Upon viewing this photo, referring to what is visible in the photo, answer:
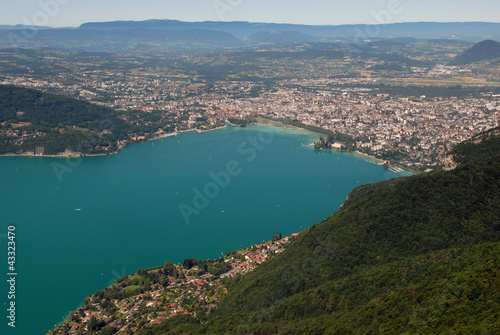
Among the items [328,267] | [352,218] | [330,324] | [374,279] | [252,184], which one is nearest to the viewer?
[330,324]

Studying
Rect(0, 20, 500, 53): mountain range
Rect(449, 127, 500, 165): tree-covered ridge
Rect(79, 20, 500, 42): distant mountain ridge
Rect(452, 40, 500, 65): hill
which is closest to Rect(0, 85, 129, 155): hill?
Rect(449, 127, 500, 165): tree-covered ridge

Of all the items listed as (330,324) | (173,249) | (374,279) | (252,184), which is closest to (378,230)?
(374,279)

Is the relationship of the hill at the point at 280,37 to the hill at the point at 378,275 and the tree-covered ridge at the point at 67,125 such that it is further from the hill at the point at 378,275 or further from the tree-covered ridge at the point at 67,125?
the hill at the point at 378,275

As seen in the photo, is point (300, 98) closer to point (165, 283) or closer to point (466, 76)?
point (466, 76)

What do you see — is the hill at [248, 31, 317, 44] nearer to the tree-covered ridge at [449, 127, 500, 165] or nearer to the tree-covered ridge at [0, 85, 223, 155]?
the tree-covered ridge at [0, 85, 223, 155]

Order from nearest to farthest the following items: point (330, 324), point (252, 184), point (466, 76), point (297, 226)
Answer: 1. point (330, 324)
2. point (297, 226)
3. point (252, 184)
4. point (466, 76)

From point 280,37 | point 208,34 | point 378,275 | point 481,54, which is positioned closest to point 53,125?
point 378,275
